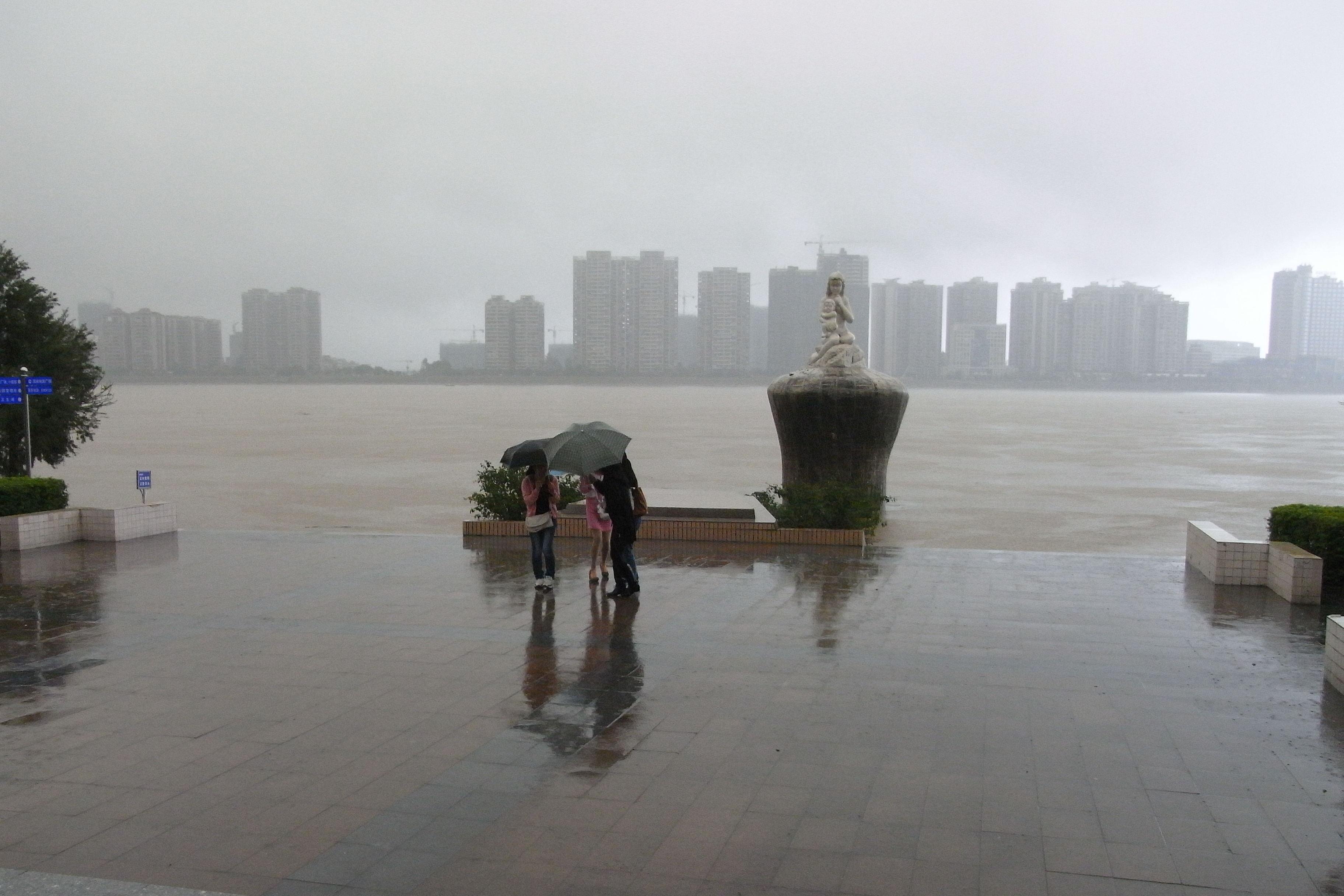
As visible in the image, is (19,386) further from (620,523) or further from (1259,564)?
(1259,564)

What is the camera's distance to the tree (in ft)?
62.2

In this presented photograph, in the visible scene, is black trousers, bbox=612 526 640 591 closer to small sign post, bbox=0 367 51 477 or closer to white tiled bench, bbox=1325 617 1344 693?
white tiled bench, bbox=1325 617 1344 693

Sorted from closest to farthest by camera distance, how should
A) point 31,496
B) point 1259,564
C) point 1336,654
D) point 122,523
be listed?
point 1336,654
point 1259,564
point 31,496
point 122,523

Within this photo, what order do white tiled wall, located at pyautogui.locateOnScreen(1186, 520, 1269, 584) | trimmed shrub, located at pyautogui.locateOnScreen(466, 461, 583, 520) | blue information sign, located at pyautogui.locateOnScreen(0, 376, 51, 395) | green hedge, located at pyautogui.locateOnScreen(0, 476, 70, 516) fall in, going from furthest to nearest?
blue information sign, located at pyautogui.locateOnScreen(0, 376, 51, 395), trimmed shrub, located at pyautogui.locateOnScreen(466, 461, 583, 520), green hedge, located at pyautogui.locateOnScreen(0, 476, 70, 516), white tiled wall, located at pyautogui.locateOnScreen(1186, 520, 1269, 584)

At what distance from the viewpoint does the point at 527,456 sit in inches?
357

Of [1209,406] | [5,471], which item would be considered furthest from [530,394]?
[5,471]

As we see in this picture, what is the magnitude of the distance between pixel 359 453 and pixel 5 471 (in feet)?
61.5

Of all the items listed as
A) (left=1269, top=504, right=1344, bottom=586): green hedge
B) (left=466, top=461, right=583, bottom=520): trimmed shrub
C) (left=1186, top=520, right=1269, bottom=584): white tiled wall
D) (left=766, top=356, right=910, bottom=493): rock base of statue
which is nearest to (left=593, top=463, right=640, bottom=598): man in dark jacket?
(left=466, top=461, right=583, bottom=520): trimmed shrub

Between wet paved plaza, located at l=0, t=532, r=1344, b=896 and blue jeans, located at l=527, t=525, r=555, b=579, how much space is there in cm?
20

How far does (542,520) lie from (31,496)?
6518 millimetres

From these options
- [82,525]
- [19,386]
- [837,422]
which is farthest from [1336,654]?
[19,386]

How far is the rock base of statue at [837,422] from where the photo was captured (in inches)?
602

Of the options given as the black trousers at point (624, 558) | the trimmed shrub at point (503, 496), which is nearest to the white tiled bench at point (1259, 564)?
the black trousers at point (624, 558)

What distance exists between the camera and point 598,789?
15.5 ft
